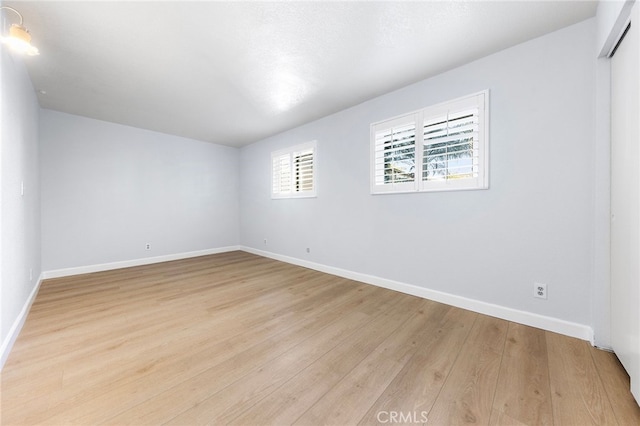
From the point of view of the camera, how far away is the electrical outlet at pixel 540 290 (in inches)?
79.0

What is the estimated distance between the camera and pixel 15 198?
6.59ft

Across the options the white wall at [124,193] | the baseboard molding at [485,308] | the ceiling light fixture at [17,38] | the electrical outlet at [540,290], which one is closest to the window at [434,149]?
the electrical outlet at [540,290]

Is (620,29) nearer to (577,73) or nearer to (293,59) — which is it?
(577,73)

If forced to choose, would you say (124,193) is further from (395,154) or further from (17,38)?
(395,154)

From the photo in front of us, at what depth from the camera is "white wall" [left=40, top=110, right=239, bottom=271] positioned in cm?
362

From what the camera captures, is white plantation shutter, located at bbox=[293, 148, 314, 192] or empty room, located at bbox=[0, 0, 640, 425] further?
white plantation shutter, located at bbox=[293, 148, 314, 192]

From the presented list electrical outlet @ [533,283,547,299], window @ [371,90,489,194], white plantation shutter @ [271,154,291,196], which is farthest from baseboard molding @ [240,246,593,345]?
white plantation shutter @ [271,154,291,196]

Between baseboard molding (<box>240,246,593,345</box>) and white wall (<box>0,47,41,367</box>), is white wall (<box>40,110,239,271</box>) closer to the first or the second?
white wall (<box>0,47,41,367</box>)

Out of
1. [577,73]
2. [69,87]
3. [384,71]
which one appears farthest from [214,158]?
[577,73]

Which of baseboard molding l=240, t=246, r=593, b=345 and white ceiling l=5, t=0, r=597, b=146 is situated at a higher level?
white ceiling l=5, t=0, r=597, b=146

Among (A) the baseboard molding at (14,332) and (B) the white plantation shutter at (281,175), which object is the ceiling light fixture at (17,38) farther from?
(B) the white plantation shutter at (281,175)

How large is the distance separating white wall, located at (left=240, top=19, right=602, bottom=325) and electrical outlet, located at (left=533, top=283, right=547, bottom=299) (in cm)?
3

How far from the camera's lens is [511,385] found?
139 cm

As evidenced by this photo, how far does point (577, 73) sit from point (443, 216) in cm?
151
